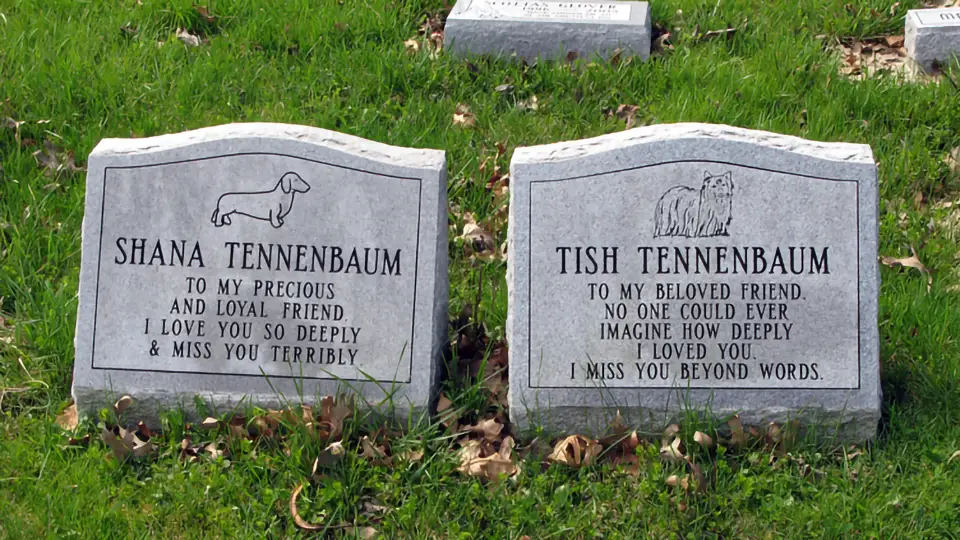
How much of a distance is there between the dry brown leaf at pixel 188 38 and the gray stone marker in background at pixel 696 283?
3.05 meters

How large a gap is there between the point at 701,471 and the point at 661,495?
0.20 metres

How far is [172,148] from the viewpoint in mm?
3826

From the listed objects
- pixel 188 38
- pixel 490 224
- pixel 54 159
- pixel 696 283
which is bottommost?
pixel 696 283

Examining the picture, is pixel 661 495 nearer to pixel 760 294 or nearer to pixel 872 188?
pixel 760 294

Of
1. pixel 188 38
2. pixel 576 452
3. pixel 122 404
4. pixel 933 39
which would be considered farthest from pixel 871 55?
pixel 122 404

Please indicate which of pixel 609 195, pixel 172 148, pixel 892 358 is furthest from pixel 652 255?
pixel 172 148

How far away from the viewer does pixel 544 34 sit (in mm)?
6023

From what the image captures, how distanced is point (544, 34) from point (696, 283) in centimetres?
269

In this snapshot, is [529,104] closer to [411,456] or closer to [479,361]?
[479,361]

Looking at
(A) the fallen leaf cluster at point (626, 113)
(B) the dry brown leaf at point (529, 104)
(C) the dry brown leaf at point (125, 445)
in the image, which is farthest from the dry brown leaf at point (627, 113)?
(C) the dry brown leaf at point (125, 445)

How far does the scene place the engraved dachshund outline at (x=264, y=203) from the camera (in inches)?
150

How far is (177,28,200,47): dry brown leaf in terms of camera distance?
19.9 ft

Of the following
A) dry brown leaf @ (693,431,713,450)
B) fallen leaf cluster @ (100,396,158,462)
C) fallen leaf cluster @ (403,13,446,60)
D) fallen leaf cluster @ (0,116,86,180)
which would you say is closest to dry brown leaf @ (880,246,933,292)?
dry brown leaf @ (693,431,713,450)

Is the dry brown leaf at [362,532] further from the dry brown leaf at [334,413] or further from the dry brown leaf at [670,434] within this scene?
the dry brown leaf at [670,434]
